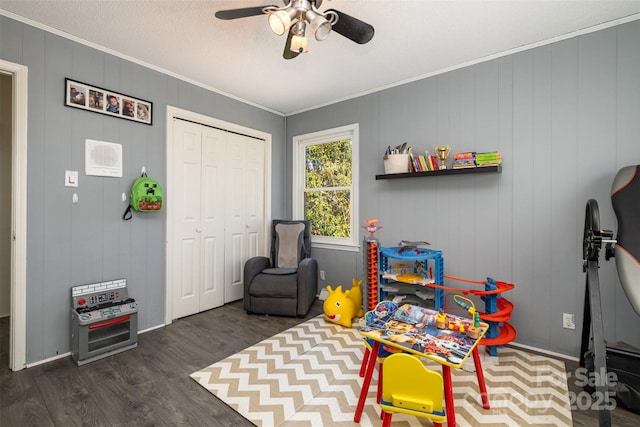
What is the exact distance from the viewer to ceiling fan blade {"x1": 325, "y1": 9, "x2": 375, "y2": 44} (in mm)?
1627

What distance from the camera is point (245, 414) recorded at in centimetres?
167

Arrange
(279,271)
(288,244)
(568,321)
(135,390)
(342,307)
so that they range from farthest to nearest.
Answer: (288,244), (279,271), (342,307), (568,321), (135,390)

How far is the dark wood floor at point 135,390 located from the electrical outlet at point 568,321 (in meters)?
0.27

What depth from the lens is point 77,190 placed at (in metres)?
2.36

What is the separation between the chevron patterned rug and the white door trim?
1.30 meters

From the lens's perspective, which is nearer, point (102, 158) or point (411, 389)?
point (411, 389)

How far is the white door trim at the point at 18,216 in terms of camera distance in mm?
2084

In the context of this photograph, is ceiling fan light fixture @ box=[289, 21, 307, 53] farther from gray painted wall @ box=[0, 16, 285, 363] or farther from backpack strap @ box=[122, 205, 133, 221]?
backpack strap @ box=[122, 205, 133, 221]

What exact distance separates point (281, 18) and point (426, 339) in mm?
1832

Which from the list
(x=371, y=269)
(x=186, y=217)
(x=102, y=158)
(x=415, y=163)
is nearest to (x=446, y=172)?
(x=415, y=163)

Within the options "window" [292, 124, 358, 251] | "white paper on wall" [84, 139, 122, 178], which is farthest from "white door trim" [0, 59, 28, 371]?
"window" [292, 124, 358, 251]

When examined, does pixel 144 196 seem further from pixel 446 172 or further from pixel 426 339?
pixel 446 172

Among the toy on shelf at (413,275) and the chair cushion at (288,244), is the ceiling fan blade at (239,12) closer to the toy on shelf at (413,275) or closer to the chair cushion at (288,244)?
the toy on shelf at (413,275)

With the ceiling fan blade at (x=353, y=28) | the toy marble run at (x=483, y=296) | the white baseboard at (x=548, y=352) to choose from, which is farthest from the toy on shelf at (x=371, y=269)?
the ceiling fan blade at (x=353, y=28)
